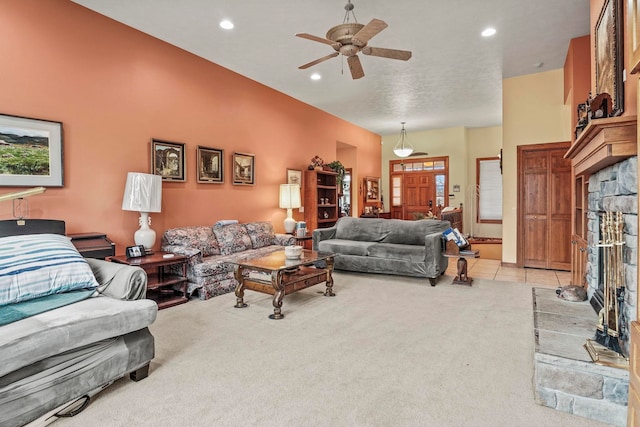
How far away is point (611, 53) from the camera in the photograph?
218 centimetres

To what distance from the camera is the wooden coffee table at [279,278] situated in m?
3.33

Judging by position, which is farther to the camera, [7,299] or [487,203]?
[487,203]

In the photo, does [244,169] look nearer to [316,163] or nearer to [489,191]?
[316,163]

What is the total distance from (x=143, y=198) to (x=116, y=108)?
1.12 m

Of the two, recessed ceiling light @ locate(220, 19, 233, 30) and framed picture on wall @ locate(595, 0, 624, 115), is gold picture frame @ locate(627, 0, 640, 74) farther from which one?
recessed ceiling light @ locate(220, 19, 233, 30)

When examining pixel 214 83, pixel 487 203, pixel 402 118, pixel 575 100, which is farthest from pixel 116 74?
pixel 487 203

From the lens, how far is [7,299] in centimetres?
192

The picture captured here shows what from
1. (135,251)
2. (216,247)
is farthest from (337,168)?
(135,251)

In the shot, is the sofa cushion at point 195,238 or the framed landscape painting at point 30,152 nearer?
the framed landscape painting at point 30,152

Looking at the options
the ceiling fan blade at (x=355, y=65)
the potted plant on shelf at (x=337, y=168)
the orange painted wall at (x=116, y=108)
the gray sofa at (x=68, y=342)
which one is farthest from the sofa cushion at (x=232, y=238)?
the potted plant on shelf at (x=337, y=168)

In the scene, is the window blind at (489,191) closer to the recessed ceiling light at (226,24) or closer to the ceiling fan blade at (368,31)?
the ceiling fan blade at (368,31)

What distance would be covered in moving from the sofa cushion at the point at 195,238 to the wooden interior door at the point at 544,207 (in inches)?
197

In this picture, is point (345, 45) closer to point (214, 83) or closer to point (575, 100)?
point (214, 83)

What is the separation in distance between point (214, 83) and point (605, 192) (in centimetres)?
484
